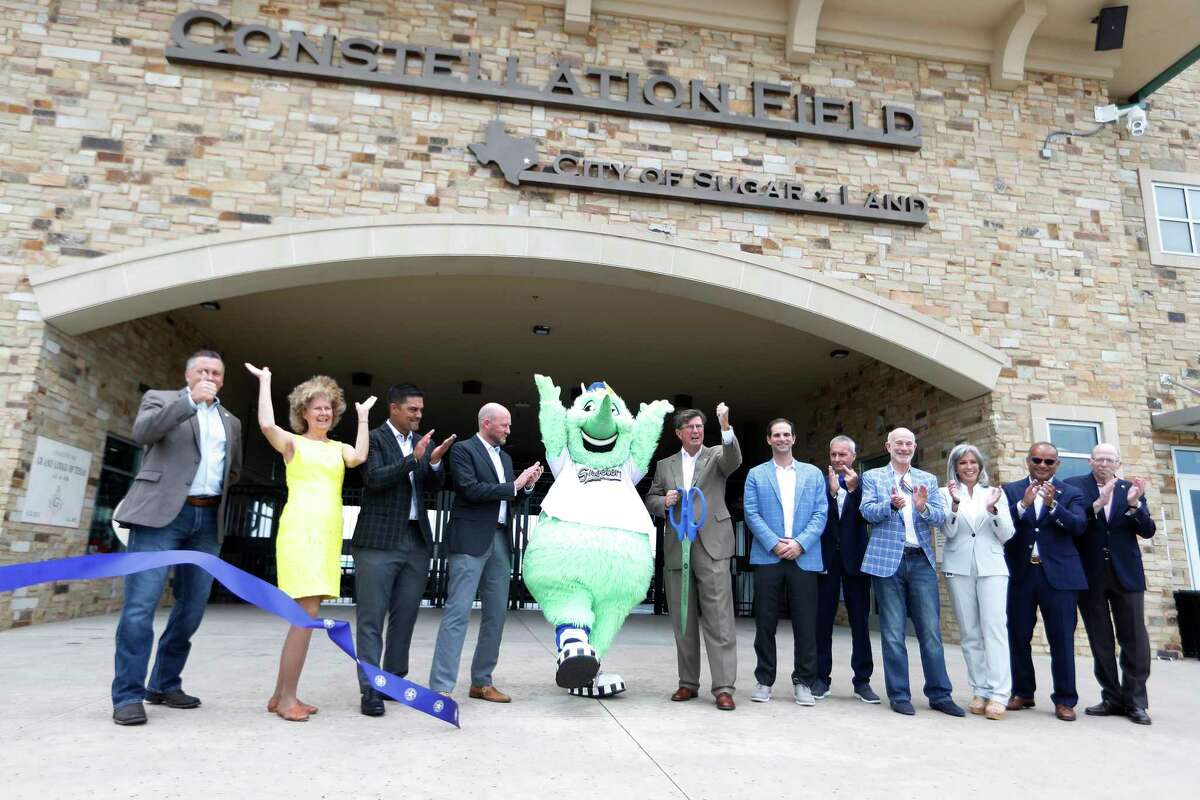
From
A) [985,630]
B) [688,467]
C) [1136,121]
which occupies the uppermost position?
[1136,121]

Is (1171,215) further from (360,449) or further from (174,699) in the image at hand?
(174,699)

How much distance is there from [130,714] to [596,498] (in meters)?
2.29

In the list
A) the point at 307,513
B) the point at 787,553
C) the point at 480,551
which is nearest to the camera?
the point at 307,513

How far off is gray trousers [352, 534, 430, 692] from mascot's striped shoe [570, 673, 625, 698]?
99cm

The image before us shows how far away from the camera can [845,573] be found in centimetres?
493

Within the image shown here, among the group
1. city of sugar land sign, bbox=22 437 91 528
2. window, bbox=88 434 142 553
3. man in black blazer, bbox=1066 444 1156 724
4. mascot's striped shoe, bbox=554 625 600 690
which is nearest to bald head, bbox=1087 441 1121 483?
man in black blazer, bbox=1066 444 1156 724

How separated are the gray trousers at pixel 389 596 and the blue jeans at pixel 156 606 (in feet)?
2.27

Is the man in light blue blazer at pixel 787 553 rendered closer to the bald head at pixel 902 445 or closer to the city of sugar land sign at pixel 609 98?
the bald head at pixel 902 445

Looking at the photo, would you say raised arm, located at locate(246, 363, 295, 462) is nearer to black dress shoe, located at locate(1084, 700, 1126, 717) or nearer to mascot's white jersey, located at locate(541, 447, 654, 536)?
mascot's white jersey, located at locate(541, 447, 654, 536)

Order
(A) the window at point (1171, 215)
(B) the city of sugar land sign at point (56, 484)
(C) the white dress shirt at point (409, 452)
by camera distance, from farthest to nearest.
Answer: (A) the window at point (1171, 215) → (B) the city of sugar land sign at point (56, 484) → (C) the white dress shirt at point (409, 452)

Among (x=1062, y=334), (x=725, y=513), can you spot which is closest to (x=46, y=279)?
(x=725, y=513)

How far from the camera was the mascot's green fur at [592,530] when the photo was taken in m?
4.11

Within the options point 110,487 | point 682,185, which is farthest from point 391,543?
point 110,487

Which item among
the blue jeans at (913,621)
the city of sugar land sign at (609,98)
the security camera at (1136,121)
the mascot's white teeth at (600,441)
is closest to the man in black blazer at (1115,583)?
the blue jeans at (913,621)
